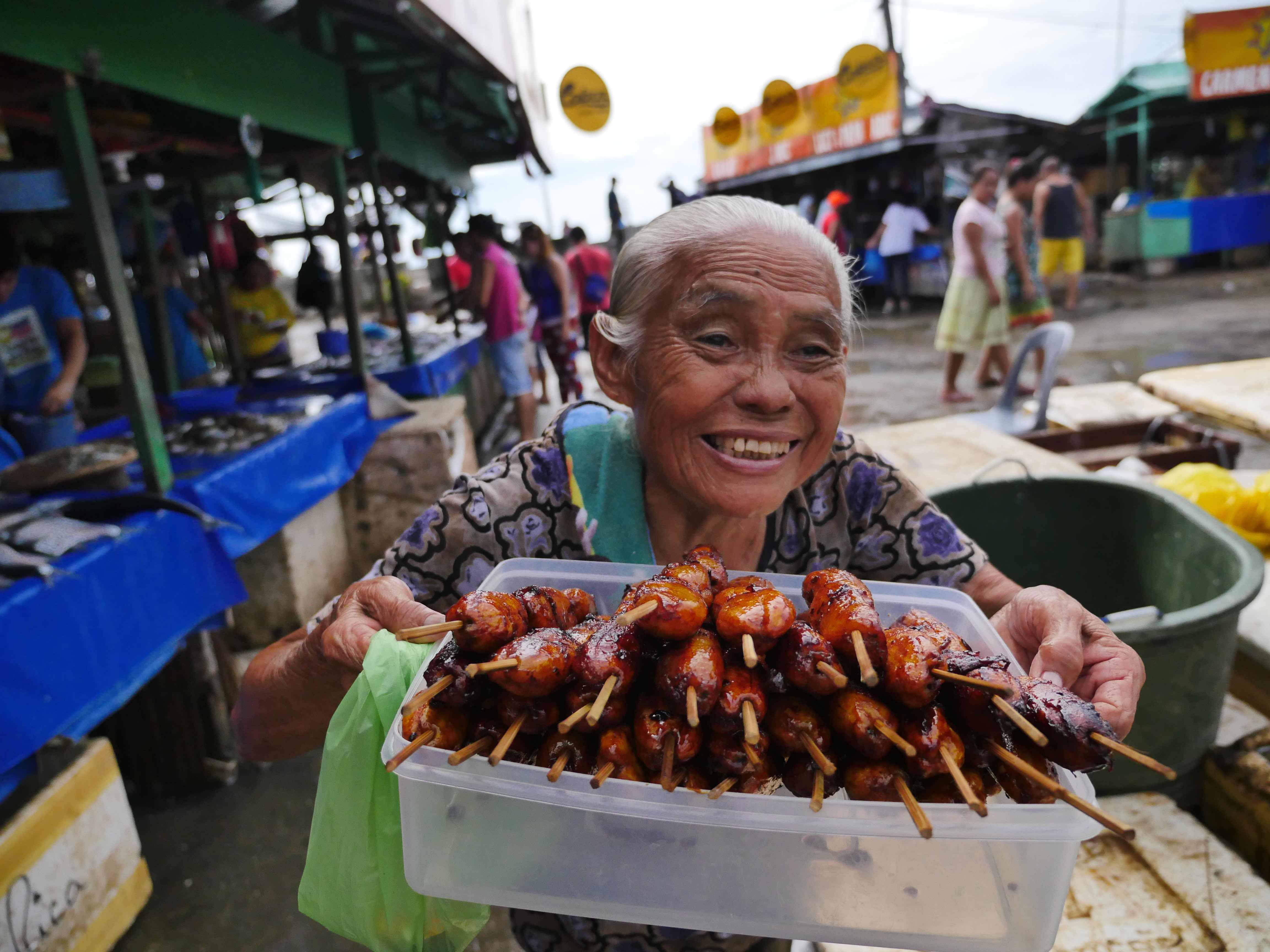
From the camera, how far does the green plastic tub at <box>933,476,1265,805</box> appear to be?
83.7 inches

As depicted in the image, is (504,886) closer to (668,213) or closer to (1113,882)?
(668,213)

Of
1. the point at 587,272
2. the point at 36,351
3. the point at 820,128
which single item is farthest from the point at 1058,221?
the point at 36,351

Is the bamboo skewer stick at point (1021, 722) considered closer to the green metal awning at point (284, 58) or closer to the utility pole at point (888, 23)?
the green metal awning at point (284, 58)

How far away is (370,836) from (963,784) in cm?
102

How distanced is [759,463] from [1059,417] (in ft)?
15.3

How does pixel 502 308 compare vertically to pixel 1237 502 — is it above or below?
above

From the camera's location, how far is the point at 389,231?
7.41 metres

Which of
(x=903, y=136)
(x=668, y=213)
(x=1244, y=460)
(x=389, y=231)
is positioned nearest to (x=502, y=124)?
(x=389, y=231)

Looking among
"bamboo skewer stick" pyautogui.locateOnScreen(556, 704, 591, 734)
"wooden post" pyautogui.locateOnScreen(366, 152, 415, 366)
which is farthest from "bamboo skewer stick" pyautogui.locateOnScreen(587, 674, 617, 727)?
"wooden post" pyautogui.locateOnScreen(366, 152, 415, 366)

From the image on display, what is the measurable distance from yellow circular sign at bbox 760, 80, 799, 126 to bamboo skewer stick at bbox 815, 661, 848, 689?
10.7 m

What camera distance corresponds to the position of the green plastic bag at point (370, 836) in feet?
4.23

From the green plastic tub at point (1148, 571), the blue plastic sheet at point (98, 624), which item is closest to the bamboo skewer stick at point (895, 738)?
the green plastic tub at point (1148, 571)

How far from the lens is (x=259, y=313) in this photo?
793 cm

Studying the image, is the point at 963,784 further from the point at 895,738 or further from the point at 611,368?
the point at 611,368
